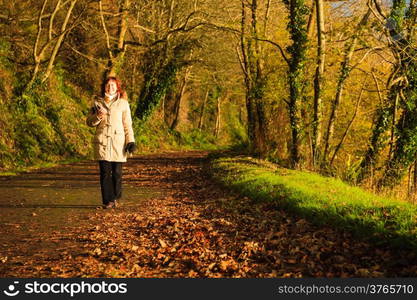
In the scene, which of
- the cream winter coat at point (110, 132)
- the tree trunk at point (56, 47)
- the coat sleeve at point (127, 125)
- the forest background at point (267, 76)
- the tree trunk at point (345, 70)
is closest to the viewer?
the cream winter coat at point (110, 132)

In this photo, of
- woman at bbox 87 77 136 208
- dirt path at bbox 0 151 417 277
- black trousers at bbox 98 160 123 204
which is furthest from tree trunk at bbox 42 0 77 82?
black trousers at bbox 98 160 123 204

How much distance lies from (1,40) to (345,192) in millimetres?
16280

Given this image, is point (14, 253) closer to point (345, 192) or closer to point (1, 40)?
point (345, 192)

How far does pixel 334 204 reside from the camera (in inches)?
319

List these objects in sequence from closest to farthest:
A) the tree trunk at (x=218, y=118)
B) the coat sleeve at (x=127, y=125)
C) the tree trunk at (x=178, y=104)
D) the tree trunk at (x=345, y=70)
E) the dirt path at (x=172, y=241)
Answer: the dirt path at (x=172, y=241) < the coat sleeve at (x=127, y=125) < the tree trunk at (x=345, y=70) < the tree trunk at (x=178, y=104) < the tree trunk at (x=218, y=118)

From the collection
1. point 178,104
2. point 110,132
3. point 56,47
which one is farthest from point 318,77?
point 178,104

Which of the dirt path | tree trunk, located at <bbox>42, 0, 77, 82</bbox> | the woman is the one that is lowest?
the dirt path

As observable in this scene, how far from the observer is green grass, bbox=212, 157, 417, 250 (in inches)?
245

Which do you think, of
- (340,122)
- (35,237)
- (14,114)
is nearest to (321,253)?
(35,237)

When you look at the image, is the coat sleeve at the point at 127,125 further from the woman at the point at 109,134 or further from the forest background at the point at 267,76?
the forest background at the point at 267,76

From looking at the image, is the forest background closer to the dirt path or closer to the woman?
the dirt path

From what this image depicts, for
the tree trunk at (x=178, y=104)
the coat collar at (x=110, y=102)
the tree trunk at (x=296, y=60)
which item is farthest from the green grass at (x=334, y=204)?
the tree trunk at (x=178, y=104)

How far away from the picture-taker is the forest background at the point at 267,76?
15102mm

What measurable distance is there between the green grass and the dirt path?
238 mm
